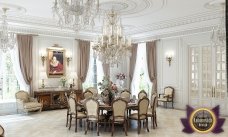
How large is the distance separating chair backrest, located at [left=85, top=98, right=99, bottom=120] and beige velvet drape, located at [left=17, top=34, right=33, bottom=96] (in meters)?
4.04

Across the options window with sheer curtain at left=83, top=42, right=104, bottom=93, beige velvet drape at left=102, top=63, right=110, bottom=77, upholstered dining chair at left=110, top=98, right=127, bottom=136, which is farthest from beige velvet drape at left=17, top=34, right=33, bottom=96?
upholstered dining chair at left=110, top=98, right=127, bottom=136

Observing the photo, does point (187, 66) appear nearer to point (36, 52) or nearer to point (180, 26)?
point (180, 26)

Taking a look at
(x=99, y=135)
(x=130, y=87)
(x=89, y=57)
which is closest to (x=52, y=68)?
(x=89, y=57)

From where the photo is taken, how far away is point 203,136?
19.2 feet

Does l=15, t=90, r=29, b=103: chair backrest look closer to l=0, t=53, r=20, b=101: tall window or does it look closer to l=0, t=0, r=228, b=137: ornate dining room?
l=0, t=0, r=228, b=137: ornate dining room

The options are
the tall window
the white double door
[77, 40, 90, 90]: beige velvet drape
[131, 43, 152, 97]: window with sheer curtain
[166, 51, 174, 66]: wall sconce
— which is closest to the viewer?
the white double door

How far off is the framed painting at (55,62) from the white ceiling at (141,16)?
0.73 metres

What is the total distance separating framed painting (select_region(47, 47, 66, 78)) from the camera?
9.88m

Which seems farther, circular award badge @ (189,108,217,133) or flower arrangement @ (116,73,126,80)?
flower arrangement @ (116,73,126,80)

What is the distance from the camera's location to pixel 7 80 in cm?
911

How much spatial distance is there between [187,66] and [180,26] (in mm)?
1562

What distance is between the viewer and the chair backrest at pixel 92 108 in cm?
604

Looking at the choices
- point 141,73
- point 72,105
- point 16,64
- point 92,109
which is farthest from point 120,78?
point 92,109

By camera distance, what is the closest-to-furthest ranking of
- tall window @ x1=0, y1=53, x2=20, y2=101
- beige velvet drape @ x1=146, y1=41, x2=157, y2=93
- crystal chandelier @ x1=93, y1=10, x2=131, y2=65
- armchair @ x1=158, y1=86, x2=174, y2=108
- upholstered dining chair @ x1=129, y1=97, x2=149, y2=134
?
1. upholstered dining chair @ x1=129, y1=97, x2=149, y2=134
2. crystal chandelier @ x1=93, y1=10, x2=131, y2=65
3. tall window @ x1=0, y1=53, x2=20, y2=101
4. armchair @ x1=158, y1=86, x2=174, y2=108
5. beige velvet drape @ x1=146, y1=41, x2=157, y2=93
